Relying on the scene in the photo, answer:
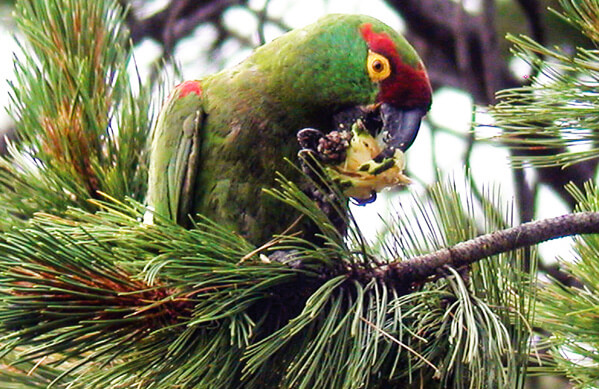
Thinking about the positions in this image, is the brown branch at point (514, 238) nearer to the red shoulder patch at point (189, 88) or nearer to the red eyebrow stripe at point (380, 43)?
the red eyebrow stripe at point (380, 43)

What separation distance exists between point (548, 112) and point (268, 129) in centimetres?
99

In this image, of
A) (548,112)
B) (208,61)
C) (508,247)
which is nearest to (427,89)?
(548,112)

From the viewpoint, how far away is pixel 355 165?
6.31 feet

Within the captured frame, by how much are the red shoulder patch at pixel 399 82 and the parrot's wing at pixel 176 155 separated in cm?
63

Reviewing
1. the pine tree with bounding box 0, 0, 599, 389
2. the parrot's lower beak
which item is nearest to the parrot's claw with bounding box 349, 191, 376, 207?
the pine tree with bounding box 0, 0, 599, 389

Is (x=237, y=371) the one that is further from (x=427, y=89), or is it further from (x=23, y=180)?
(x=427, y=89)

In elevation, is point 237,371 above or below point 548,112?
below

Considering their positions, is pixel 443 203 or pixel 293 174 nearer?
pixel 443 203

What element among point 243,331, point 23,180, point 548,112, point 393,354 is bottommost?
point 393,354

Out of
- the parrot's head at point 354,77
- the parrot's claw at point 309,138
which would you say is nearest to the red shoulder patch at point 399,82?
the parrot's head at point 354,77

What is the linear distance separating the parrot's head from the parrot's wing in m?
0.31

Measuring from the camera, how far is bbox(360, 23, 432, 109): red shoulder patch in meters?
2.54

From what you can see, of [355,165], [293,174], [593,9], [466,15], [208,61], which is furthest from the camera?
[208,61]

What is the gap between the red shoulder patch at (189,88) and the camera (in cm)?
277
